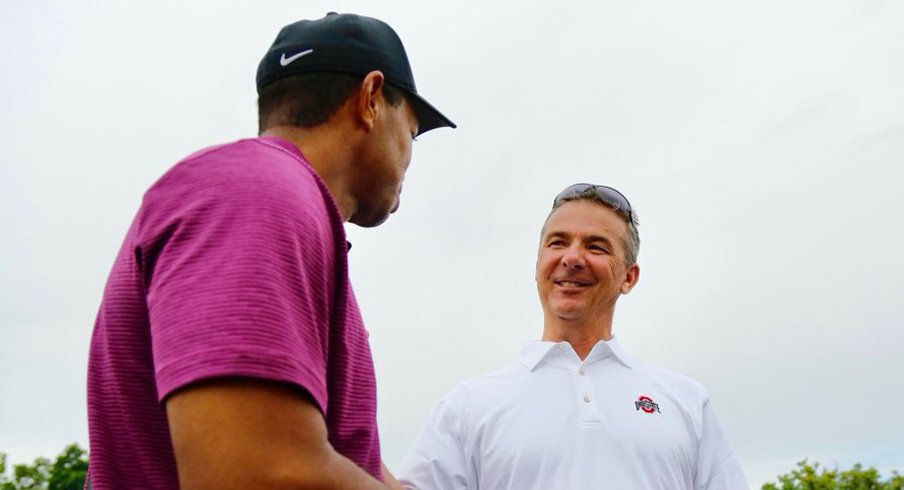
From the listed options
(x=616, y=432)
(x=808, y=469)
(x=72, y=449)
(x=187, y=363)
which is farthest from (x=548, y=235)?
(x=72, y=449)

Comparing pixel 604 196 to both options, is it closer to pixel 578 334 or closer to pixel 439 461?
pixel 578 334

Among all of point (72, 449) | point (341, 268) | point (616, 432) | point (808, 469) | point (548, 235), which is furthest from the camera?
point (72, 449)

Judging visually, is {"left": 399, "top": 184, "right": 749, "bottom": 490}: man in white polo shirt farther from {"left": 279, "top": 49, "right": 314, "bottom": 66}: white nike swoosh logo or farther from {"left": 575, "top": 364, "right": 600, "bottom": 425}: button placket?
{"left": 279, "top": 49, "right": 314, "bottom": 66}: white nike swoosh logo

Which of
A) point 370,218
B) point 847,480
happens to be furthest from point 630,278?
point 847,480

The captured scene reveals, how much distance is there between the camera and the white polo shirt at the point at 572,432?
453cm

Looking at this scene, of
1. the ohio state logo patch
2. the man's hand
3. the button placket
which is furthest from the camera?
the ohio state logo patch

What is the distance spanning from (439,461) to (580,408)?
0.69 m

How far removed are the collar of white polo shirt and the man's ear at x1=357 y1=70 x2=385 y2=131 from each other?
2771 mm

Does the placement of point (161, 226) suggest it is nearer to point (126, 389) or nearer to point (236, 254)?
point (236, 254)

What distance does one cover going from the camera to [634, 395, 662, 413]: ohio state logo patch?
4836 mm

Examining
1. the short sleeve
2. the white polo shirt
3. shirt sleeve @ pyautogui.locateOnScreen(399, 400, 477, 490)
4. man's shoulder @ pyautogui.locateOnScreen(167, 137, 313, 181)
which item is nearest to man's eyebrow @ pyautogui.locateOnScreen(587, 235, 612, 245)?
the white polo shirt

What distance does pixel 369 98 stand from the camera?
2.47 m

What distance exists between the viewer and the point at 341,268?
2021mm

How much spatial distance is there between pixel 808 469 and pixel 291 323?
58.4 ft
